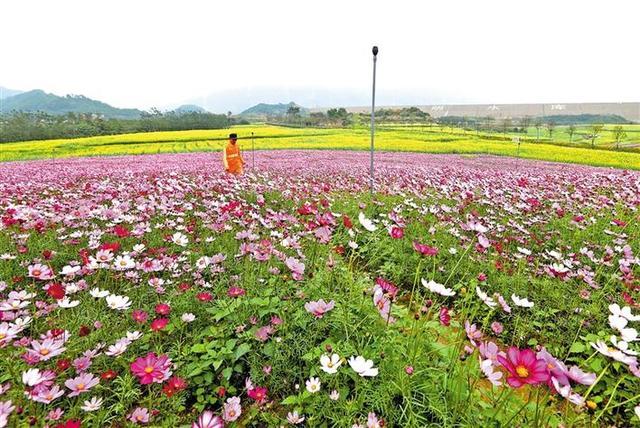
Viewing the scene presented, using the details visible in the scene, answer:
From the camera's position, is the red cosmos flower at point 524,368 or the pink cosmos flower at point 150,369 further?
the pink cosmos flower at point 150,369

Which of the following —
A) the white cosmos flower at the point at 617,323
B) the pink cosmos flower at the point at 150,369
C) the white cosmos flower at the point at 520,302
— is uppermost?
the white cosmos flower at the point at 617,323

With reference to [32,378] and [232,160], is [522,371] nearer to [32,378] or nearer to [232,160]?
[32,378]

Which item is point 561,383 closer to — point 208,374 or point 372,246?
point 208,374

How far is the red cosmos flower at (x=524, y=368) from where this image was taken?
1.09 meters

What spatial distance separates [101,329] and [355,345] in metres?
1.59

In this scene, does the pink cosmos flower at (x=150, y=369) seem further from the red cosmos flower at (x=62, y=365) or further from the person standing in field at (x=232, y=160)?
the person standing in field at (x=232, y=160)

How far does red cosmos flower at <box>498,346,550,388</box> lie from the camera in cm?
109

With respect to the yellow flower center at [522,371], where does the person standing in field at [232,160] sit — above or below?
below

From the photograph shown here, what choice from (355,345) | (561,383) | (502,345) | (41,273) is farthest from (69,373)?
(502,345)

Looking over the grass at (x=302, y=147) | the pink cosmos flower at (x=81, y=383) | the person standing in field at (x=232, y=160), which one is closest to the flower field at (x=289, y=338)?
the pink cosmos flower at (x=81, y=383)

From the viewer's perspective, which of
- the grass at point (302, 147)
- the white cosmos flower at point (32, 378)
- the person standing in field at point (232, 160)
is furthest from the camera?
the grass at point (302, 147)

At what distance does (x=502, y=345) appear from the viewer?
3.12 meters

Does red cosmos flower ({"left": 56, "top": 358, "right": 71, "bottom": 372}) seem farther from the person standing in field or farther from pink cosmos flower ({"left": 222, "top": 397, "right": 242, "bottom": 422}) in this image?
the person standing in field

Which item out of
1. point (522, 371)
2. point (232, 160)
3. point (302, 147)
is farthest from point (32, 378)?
point (302, 147)
